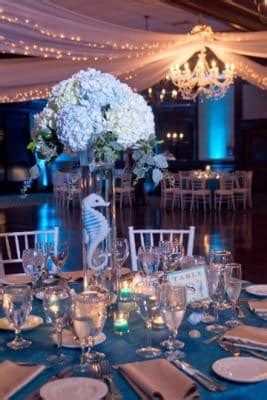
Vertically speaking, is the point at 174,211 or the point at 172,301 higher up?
the point at 172,301

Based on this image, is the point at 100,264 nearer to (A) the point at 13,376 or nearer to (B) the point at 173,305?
(B) the point at 173,305

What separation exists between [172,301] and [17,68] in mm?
2984

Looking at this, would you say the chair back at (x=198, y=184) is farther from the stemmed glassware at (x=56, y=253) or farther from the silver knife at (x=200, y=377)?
the silver knife at (x=200, y=377)

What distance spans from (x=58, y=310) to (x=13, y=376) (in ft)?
0.87

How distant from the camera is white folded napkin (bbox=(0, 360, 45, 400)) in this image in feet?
5.62

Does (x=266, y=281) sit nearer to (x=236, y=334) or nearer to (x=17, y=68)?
(x=17, y=68)

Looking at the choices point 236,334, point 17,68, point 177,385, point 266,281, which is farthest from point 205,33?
point 177,385

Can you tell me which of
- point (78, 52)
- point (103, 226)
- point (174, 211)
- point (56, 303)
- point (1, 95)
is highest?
point (78, 52)

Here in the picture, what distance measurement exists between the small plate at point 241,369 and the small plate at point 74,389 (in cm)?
38

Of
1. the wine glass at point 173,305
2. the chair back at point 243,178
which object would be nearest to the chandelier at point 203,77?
the chair back at point 243,178

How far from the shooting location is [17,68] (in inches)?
175

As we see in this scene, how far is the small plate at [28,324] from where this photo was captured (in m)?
2.28

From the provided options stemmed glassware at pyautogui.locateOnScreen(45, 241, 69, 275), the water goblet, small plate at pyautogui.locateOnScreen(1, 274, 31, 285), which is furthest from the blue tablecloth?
small plate at pyautogui.locateOnScreen(1, 274, 31, 285)

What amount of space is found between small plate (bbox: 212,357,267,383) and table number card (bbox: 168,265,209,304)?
0.46 m
